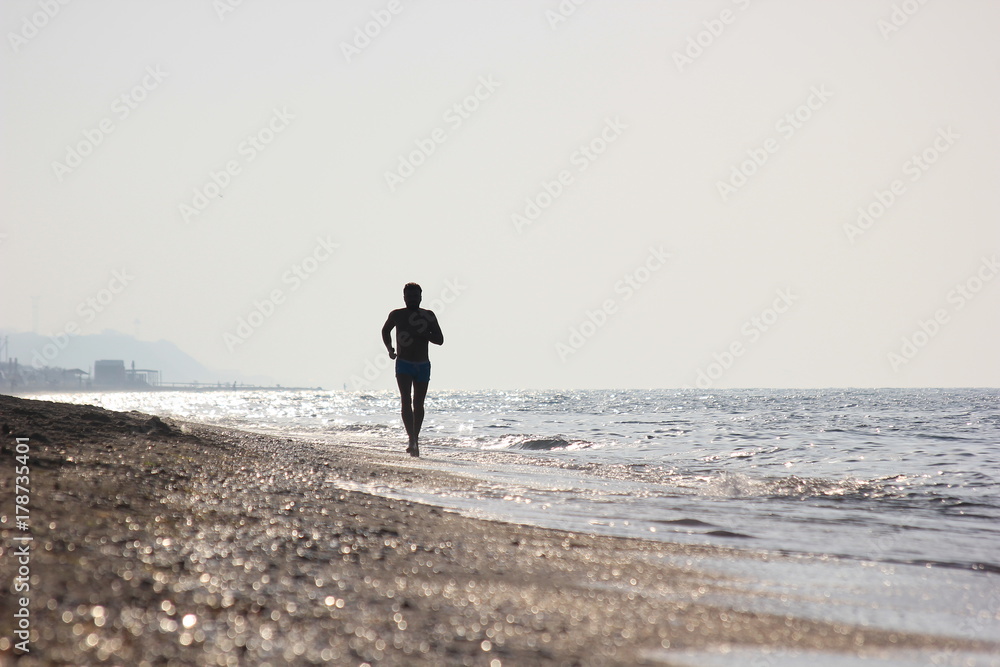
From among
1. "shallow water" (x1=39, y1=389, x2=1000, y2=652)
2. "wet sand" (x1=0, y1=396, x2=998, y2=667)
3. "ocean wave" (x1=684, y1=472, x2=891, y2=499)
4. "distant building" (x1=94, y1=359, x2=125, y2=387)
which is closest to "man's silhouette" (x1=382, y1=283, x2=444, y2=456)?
"shallow water" (x1=39, y1=389, x2=1000, y2=652)

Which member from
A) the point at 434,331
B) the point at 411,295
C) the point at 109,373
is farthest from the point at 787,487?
the point at 109,373

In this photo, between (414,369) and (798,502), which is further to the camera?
(414,369)

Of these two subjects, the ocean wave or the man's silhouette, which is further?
the man's silhouette

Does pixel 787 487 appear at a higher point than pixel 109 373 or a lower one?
lower

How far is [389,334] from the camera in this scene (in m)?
8.98

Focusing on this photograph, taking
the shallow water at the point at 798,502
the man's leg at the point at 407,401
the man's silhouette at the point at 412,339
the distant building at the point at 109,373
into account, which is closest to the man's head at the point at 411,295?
the man's silhouette at the point at 412,339

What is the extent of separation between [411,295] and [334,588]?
6.80 meters

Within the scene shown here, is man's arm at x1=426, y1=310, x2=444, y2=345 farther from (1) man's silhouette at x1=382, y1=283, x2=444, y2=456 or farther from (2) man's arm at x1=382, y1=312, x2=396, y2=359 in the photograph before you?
(2) man's arm at x1=382, y1=312, x2=396, y2=359

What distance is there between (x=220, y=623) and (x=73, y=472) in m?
2.51

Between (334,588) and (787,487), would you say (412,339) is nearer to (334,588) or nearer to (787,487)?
(787,487)

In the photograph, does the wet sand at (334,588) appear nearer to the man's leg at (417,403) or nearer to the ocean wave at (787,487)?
the ocean wave at (787,487)

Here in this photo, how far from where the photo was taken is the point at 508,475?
7.20 meters

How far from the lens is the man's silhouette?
8.93 m

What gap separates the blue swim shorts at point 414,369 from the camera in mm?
8977
